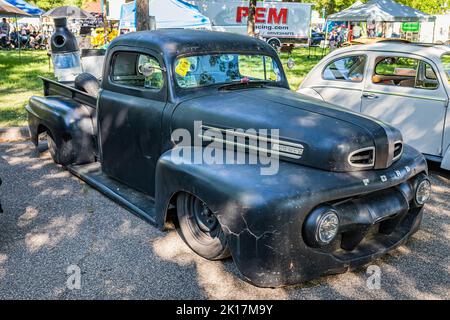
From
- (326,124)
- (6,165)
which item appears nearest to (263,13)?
(6,165)

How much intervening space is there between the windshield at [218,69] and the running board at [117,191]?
3.71ft

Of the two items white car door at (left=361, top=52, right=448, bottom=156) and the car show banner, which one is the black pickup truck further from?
the car show banner

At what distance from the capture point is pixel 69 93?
569 centimetres

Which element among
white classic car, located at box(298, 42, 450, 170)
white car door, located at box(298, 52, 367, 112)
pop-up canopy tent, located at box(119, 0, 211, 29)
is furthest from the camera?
pop-up canopy tent, located at box(119, 0, 211, 29)

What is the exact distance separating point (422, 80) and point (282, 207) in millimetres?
4201

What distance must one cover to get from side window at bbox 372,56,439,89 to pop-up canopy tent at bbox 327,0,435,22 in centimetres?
1280

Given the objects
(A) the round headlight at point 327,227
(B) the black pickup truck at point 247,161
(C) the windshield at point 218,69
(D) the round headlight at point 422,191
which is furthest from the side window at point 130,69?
(D) the round headlight at point 422,191

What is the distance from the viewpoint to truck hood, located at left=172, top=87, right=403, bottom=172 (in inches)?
126

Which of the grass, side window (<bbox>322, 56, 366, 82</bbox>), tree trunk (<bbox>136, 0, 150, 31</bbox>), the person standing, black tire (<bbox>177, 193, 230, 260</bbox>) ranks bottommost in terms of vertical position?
black tire (<bbox>177, 193, 230, 260</bbox>)

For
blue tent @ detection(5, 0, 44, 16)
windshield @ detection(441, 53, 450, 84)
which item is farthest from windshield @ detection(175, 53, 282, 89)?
blue tent @ detection(5, 0, 44, 16)

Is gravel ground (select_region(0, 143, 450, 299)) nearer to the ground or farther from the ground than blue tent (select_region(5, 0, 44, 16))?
nearer to the ground

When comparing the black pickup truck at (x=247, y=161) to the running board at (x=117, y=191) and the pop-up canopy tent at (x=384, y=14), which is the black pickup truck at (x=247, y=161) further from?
the pop-up canopy tent at (x=384, y=14)

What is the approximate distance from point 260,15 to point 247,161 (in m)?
21.2

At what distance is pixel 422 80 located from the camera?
20.0ft
